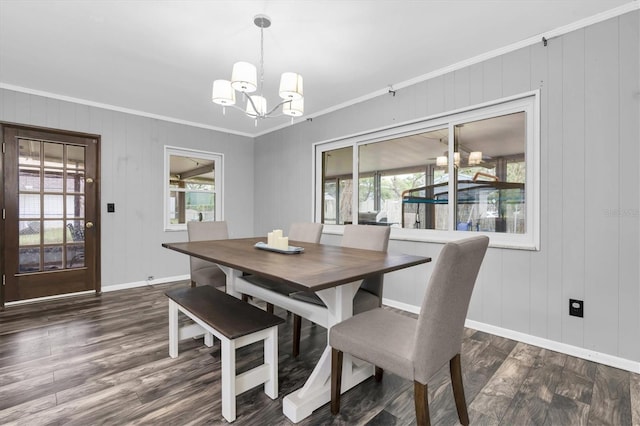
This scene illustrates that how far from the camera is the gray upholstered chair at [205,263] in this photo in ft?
9.34

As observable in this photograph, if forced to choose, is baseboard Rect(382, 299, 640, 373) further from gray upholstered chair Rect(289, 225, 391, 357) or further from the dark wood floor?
gray upholstered chair Rect(289, 225, 391, 357)

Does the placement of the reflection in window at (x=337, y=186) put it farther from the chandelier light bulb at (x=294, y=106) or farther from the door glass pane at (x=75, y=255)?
the door glass pane at (x=75, y=255)

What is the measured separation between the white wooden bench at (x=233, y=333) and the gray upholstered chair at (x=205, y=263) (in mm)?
624

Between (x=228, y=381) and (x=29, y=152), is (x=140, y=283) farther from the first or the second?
(x=228, y=381)

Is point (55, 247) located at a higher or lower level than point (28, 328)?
higher

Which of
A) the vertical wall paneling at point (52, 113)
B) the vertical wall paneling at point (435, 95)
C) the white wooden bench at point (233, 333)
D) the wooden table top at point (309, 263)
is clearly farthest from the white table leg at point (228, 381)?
the vertical wall paneling at point (52, 113)

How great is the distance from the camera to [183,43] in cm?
250

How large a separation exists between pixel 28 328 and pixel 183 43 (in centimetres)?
289

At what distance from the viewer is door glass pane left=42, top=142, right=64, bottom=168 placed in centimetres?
365

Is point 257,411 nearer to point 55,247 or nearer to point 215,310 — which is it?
point 215,310

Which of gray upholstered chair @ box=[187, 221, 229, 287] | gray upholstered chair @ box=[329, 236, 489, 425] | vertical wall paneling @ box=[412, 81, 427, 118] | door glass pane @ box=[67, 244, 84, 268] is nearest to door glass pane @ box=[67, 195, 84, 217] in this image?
door glass pane @ box=[67, 244, 84, 268]

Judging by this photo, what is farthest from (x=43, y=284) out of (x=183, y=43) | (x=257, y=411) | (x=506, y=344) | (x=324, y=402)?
(x=506, y=344)

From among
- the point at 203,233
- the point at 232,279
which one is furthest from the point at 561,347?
the point at 203,233

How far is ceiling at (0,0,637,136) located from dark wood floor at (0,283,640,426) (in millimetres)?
2443
